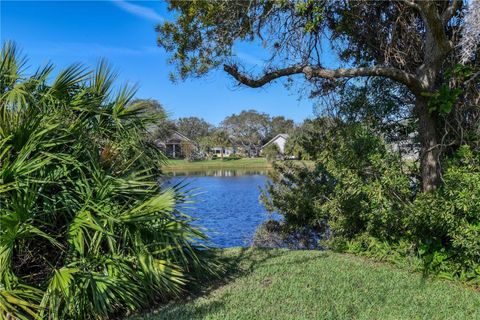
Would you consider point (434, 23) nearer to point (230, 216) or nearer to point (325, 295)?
point (325, 295)

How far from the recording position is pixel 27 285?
4.13m

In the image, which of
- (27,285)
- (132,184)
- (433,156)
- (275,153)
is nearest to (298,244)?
(275,153)

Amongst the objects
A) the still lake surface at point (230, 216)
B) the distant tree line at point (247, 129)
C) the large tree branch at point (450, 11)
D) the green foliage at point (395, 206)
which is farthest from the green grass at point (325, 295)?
the distant tree line at point (247, 129)

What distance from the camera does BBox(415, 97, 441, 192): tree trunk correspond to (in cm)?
600

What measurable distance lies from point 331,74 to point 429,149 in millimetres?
1821

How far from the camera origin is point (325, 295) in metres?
4.58

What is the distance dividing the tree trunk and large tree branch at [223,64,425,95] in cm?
34

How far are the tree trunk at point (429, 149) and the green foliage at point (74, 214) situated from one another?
3.49 meters

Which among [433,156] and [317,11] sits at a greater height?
[317,11]

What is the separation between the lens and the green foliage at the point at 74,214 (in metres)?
4.04

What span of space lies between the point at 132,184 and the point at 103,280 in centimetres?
115

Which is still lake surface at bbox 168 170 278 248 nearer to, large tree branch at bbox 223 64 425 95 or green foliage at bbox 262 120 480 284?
large tree branch at bbox 223 64 425 95

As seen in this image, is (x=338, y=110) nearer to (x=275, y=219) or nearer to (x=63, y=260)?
(x=275, y=219)

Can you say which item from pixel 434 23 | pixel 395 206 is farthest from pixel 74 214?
pixel 434 23
